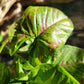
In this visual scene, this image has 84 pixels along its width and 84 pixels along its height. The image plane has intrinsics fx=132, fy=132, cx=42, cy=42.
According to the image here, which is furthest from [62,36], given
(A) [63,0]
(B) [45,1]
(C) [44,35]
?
(A) [63,0]

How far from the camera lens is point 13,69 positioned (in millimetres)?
1011

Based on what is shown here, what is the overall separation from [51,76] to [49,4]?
52.3 inches

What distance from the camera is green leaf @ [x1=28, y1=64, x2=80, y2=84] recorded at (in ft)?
1.54

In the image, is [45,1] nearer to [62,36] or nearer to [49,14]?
[49,14]

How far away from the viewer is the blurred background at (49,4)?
1.17 m

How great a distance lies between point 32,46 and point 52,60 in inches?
6.1

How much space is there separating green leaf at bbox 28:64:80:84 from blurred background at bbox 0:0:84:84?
27.2 inches

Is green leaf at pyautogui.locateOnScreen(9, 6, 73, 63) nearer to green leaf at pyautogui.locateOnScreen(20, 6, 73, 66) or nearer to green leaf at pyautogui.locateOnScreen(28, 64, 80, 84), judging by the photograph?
green leaf at pyautogui.locateOnScreen(20, 6, 73, 66)

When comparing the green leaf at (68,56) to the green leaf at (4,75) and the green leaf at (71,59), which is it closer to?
the green leaf at (71,59)

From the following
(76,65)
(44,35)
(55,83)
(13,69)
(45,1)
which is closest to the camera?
(55,83)

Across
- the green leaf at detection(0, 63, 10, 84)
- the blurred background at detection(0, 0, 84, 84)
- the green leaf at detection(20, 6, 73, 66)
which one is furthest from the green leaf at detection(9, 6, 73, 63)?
the blurred background at detection(0, 0, 84, 84)

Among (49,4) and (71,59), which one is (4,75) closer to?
(71,59)

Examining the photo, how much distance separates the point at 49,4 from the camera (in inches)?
66.5

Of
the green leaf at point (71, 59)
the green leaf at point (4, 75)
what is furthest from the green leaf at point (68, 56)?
the green leaf at point (4, 75)
